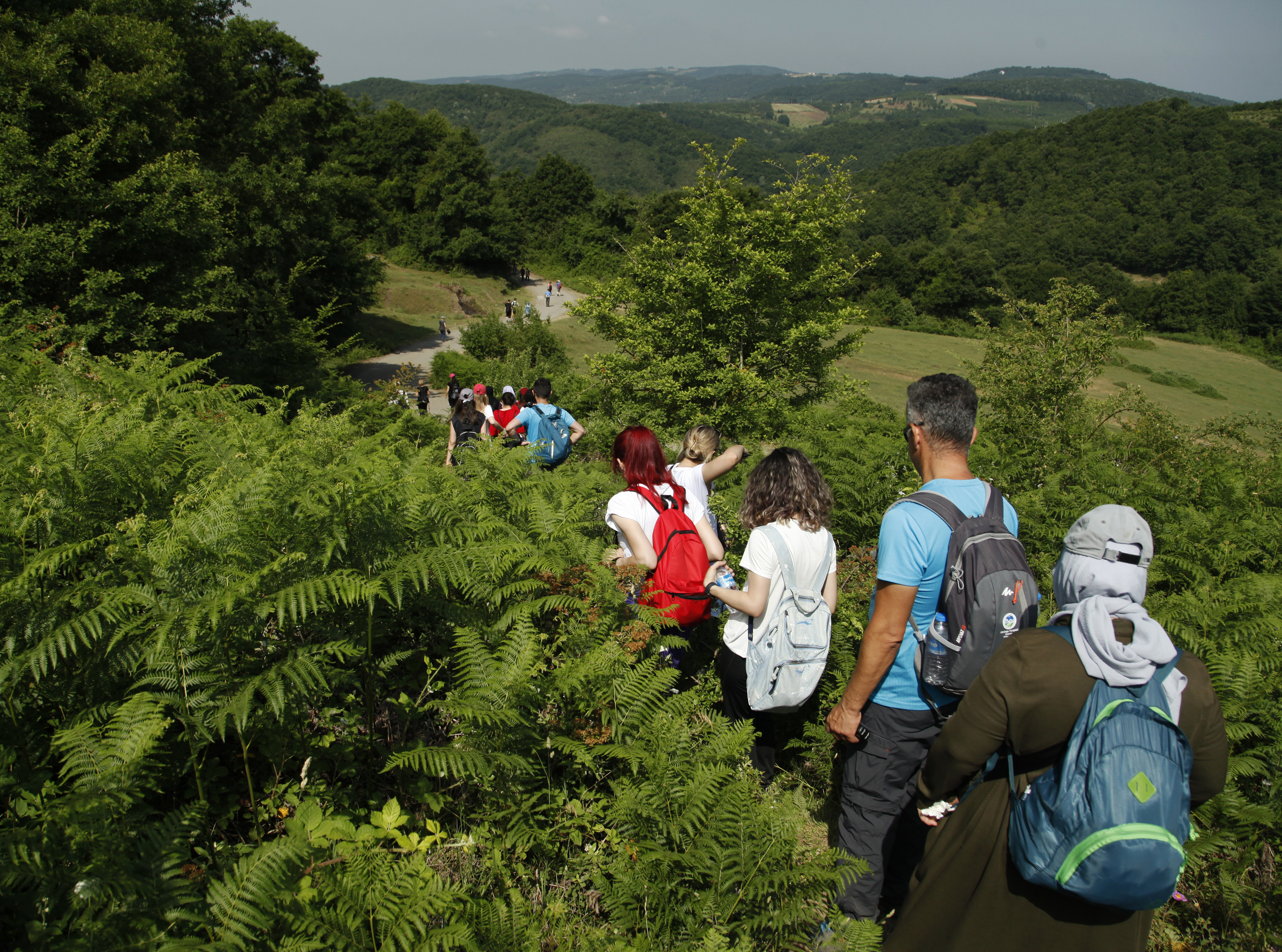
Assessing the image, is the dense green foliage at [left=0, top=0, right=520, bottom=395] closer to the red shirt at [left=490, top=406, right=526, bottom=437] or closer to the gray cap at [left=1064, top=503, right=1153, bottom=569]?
the red shirt at [left=490, top=406, right=526, bottom=437]

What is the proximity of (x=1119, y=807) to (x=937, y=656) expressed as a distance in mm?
939

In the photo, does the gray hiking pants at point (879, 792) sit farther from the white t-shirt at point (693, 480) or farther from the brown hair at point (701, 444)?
the brown hair at point (701, 444)

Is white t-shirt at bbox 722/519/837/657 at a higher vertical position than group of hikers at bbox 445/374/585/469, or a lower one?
higher

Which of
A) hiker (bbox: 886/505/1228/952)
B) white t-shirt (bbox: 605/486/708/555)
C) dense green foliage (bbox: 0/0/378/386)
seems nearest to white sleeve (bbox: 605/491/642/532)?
white t-shirt (bbox: 605/486/708/555)

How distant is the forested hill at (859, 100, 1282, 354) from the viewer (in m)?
94.6

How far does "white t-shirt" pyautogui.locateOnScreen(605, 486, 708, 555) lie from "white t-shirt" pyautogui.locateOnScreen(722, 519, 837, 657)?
769 millimetres

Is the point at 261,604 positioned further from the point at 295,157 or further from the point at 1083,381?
the point at 295,157

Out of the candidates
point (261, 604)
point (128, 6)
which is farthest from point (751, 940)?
point (128, 6)

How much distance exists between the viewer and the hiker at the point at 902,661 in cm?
281

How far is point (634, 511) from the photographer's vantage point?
414 cm

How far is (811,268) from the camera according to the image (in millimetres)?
15539

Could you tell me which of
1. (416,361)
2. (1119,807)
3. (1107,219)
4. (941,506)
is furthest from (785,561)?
(1107,219)

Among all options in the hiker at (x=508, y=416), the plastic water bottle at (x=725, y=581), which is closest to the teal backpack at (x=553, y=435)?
the hiker at (x=508, y=416)

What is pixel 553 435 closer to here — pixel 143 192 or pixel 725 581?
pixel 725 581
